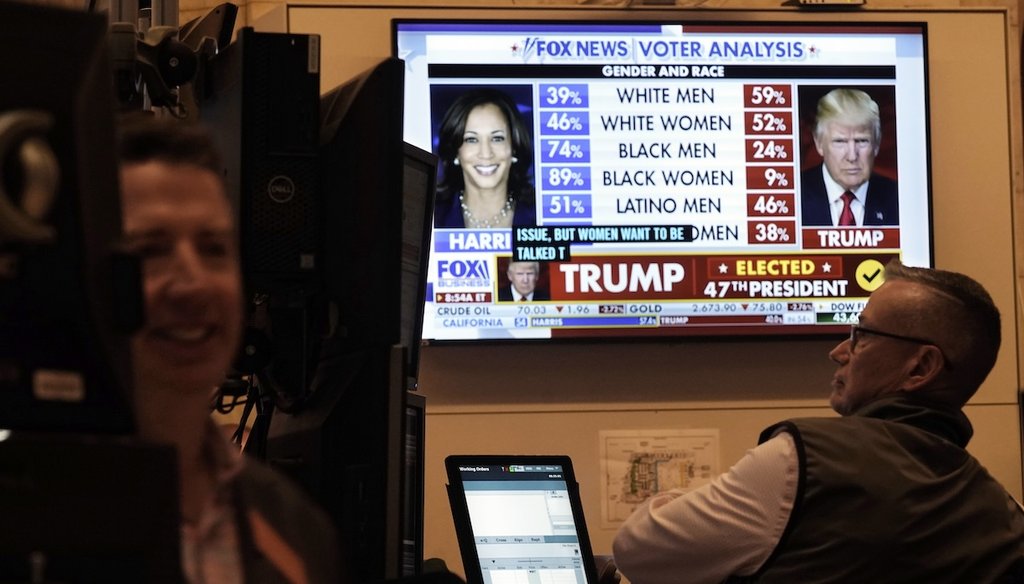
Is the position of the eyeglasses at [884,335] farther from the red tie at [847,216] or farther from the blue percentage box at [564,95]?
the blue percentage box at [564,95]

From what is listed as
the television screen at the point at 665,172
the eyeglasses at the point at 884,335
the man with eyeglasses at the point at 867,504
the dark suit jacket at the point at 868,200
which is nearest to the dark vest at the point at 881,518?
the man with eyeglasses at the point at 867,504

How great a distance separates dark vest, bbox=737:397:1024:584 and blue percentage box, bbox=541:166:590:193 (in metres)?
1.33

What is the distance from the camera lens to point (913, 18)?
406cm

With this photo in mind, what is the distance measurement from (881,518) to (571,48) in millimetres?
1779

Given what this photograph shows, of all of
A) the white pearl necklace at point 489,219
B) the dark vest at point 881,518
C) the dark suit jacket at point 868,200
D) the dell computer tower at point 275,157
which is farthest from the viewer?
the dark suit jacket at point 868,200

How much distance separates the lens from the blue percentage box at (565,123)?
3.83 meters

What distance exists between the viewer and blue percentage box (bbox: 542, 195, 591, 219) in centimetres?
380

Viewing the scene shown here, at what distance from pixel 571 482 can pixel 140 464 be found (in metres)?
2.28

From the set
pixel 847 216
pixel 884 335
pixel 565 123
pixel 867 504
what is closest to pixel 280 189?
pixel 867 504

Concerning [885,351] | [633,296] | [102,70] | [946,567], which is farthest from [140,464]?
[633,296]

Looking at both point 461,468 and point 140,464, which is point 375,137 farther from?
point 461,468

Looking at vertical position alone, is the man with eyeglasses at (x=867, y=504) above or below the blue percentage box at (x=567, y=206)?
below

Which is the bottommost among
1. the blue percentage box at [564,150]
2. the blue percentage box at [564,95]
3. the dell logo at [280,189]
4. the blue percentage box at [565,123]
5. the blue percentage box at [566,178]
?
the dell logo at [280,189]

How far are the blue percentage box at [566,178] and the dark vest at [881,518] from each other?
1332 millimetres
